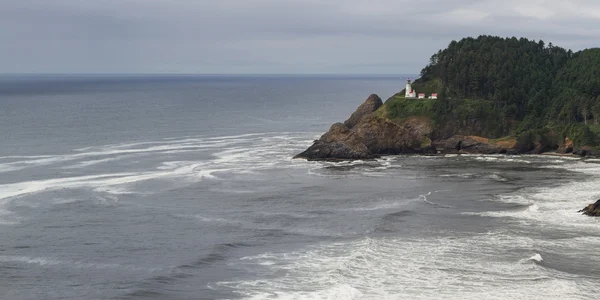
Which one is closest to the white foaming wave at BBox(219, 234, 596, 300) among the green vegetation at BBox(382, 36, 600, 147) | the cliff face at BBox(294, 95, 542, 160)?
the cliff face at BBox(294, 95, 542, 160)

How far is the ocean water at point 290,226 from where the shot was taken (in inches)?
Result: 1884

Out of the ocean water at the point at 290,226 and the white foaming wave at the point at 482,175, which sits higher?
the white foaming wave at the point at 482,175

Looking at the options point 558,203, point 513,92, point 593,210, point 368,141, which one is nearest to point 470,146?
point 368,141

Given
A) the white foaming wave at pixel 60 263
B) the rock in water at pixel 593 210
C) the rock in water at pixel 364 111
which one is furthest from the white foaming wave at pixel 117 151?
the rock in water at pixel 593 210

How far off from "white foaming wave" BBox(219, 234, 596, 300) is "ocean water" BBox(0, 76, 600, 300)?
15 centimetres

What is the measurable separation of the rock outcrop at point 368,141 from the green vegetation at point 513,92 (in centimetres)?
750

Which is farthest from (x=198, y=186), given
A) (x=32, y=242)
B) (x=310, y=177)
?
(x=32, y=242)

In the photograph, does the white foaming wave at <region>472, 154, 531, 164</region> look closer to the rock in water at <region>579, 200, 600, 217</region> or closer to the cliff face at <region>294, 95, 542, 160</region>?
the cliff face at <region>294, 95, 542, 160</region>

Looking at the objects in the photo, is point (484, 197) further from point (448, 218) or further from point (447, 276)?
point (447, 276)

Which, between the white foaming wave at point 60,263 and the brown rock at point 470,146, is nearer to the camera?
the white foaming wave at point 60,263

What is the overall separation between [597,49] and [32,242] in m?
118

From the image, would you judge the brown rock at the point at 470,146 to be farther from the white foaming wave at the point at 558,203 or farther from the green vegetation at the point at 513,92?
the white foaming wave at the point at 558,203

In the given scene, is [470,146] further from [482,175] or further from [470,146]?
[482,175]

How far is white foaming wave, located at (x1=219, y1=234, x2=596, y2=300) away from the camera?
45.7 m
